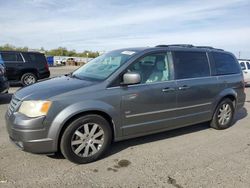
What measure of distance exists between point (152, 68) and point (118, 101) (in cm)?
96

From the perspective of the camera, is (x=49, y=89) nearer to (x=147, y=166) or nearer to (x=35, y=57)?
(x=147, y=166)

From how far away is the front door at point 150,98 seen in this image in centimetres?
443

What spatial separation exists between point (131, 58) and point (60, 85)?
1.23 metres

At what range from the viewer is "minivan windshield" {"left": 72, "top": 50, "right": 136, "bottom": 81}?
4.53 metres

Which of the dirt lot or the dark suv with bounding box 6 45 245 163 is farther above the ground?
the dark suv with bounding box 6 45 245 163

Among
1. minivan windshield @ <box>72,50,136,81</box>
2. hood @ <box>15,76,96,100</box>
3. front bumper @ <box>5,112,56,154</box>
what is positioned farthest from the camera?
minivan windshield @ <box>72,50,136,81</box>

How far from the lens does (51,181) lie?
140 inches

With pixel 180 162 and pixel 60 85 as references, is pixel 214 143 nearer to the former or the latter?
pixel 180 162

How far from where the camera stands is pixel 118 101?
4.27m

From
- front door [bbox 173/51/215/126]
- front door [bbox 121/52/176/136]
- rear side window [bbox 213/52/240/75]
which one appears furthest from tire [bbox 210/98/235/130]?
front door [bbox 121/52/176/136]

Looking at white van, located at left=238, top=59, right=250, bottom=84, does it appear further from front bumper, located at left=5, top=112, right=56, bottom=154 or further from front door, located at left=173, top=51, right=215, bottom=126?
front bumper, located at left=5, top=112, right=56, bottom=154

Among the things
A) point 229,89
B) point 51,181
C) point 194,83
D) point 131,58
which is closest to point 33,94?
point 51,181

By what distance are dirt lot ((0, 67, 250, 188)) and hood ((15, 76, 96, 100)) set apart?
98 cm

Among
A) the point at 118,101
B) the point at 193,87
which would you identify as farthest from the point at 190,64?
the point at 118,101
